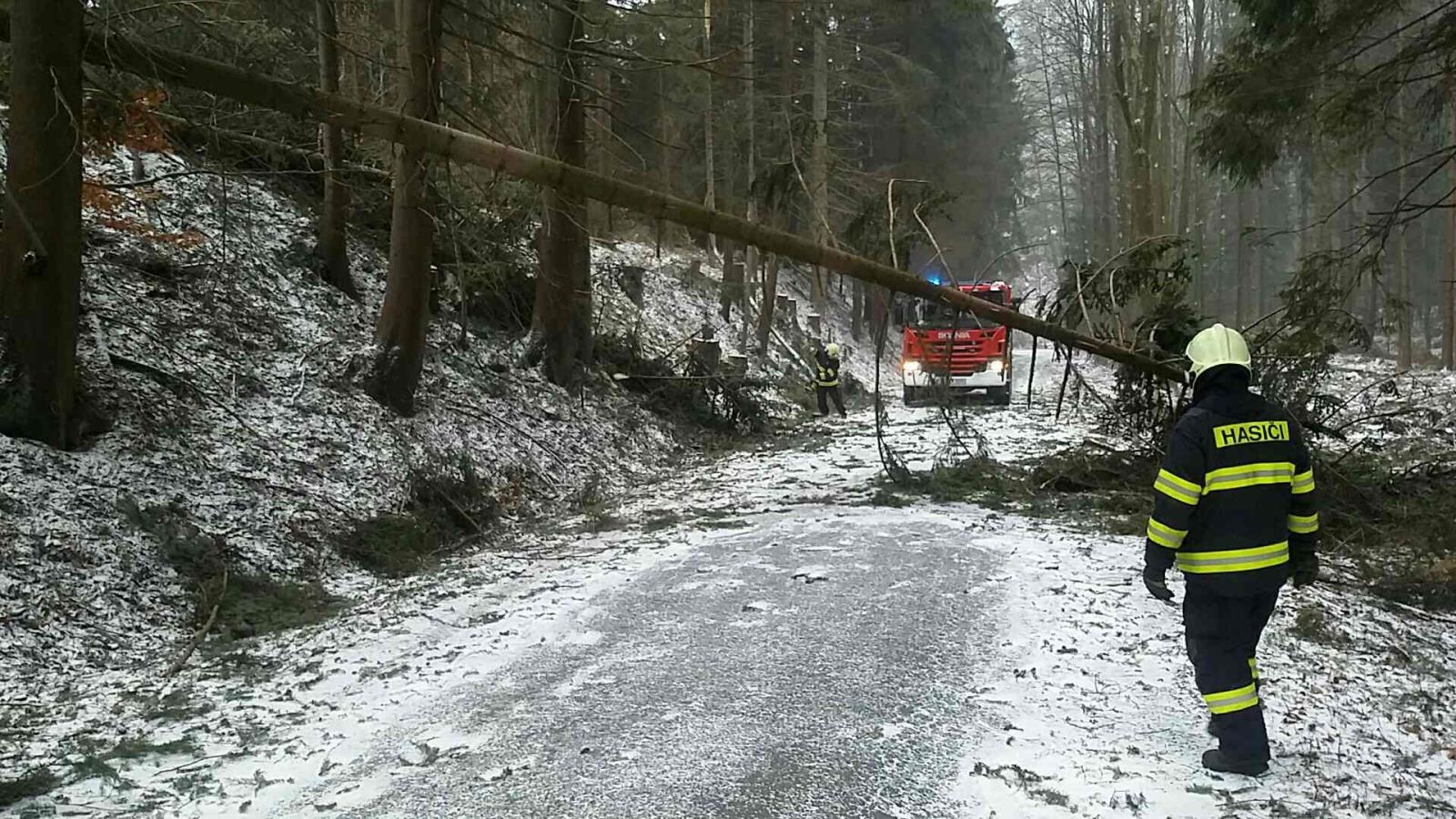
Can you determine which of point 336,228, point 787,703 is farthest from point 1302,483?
point 336,228

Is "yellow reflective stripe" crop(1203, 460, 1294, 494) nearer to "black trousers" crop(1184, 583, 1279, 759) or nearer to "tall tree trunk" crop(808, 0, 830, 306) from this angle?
"black trousers" crop(1184, 583, 1279, 759)

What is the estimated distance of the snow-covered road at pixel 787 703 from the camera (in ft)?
12.9

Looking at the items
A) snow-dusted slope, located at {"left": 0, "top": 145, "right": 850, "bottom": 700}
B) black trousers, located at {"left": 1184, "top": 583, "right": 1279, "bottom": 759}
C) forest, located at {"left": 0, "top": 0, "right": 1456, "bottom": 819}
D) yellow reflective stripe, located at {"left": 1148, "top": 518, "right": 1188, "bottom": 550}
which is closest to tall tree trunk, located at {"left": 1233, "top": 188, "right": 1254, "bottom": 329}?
forest, located at {"left": 0, "top": 0, "right": 1456, "bottom": 819}

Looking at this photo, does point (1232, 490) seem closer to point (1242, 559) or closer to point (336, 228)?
point (1242, 559)

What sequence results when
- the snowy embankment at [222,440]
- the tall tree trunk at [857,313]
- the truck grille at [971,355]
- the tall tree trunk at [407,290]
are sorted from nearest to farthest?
the snowy embankment at [222,440] < the tall tree trunk at [407,290] < the truck grille at [971,355] < the tall tree trunk at [857,313]

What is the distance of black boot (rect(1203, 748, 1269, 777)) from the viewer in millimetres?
4059

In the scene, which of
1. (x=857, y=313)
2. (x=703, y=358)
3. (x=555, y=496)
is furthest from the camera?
(x=857, y=313)

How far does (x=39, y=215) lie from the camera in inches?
276

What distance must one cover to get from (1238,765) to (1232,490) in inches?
46.6

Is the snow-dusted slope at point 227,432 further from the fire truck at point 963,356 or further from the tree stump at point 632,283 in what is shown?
the fire truck at point 963,356

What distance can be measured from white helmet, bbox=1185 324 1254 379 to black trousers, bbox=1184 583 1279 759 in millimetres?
1005

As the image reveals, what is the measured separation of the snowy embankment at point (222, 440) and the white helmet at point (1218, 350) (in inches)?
222

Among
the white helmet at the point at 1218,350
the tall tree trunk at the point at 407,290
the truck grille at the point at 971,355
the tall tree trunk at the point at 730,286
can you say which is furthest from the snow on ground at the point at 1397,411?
the tall tree trunk at the point at 730,286

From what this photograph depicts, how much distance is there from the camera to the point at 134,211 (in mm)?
11273
